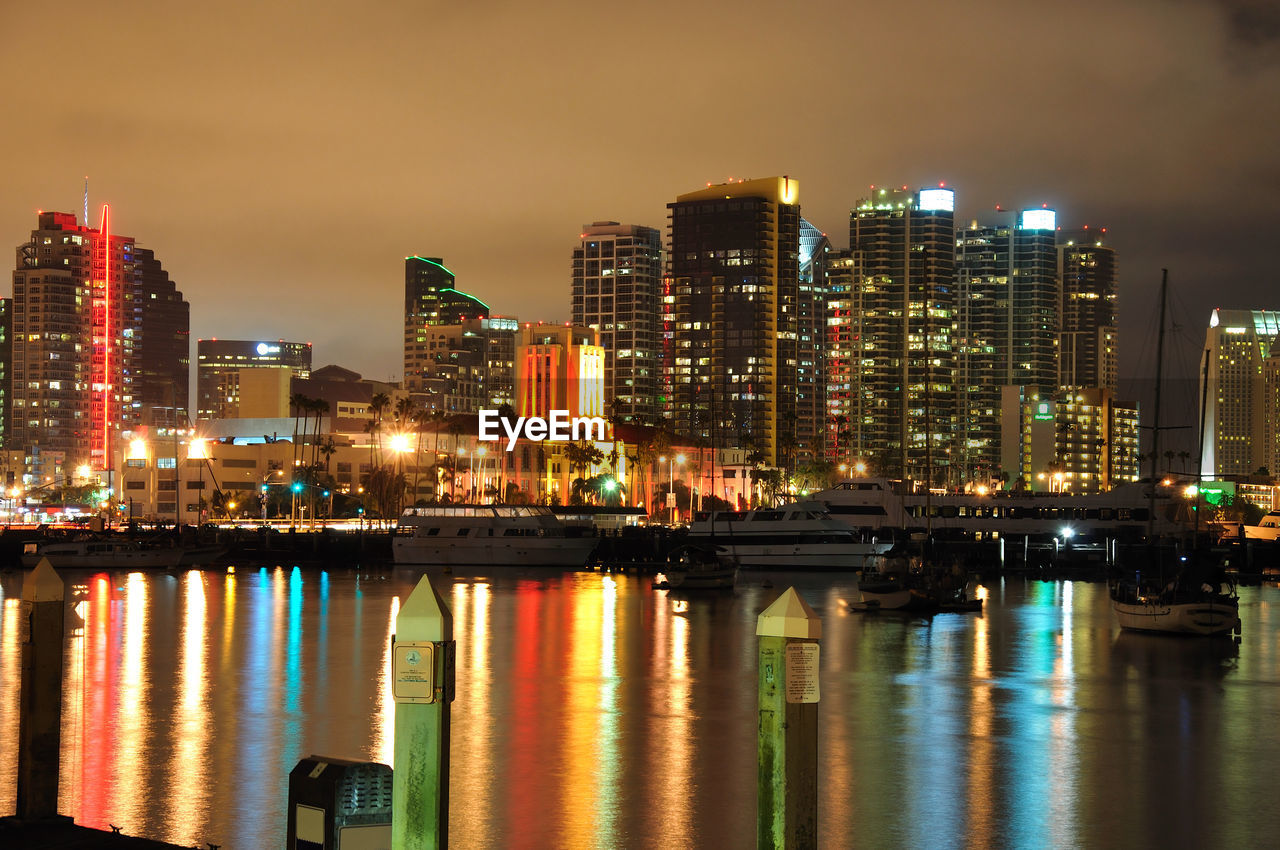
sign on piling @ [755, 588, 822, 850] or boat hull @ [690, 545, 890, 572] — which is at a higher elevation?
sign on piling @ [755, 588, 822, 850]

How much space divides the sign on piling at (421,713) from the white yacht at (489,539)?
90770mm

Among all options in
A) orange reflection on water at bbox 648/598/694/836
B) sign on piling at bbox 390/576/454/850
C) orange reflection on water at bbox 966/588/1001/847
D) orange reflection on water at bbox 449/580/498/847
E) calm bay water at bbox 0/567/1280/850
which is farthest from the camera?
orange reflection on water at bbox 648/598/694/836

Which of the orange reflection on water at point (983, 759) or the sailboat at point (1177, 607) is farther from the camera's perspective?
the sailboat at point (1177, 607)

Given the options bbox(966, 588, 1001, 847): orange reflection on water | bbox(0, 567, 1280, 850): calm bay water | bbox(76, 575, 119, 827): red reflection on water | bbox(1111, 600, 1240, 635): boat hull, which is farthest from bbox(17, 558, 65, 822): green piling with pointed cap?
bbox(1111, 600, 1240, 635): boat hull

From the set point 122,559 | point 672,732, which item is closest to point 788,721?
point 672,732

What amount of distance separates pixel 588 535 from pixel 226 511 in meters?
73.9

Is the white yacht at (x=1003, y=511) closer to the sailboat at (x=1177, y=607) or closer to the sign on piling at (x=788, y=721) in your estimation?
the sailboat at (x=1177, y=607)

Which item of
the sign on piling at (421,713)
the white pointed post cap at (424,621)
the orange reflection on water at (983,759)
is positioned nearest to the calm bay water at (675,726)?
the orange reflection on water at (983,759)

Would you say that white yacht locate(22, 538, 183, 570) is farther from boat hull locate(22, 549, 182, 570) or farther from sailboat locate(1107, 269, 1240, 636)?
sailboat locate(1107, 269, 1240, 636)

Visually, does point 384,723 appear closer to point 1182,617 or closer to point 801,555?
point 1182,617

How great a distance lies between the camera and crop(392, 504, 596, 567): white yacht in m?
102

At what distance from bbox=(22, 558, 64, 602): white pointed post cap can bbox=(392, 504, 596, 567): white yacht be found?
279 ft

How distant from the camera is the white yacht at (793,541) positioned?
100312mm

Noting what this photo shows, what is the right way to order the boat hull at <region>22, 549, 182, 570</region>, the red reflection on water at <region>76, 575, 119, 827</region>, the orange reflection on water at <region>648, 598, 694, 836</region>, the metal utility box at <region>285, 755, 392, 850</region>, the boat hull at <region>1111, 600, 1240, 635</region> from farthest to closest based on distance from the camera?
1. the boat hull at <region>22, 549, 182, 570</region>
2. the boat hull at <region>1111, 600, 1240, 635</region>
3. the orange reflection on water at <region>648, 598, 694, 836</region>
4. the red reflection on water at <region>76, 575, 119, 827</region>
5. the metal utility box at <region>285, 755, 392, 850</region>
